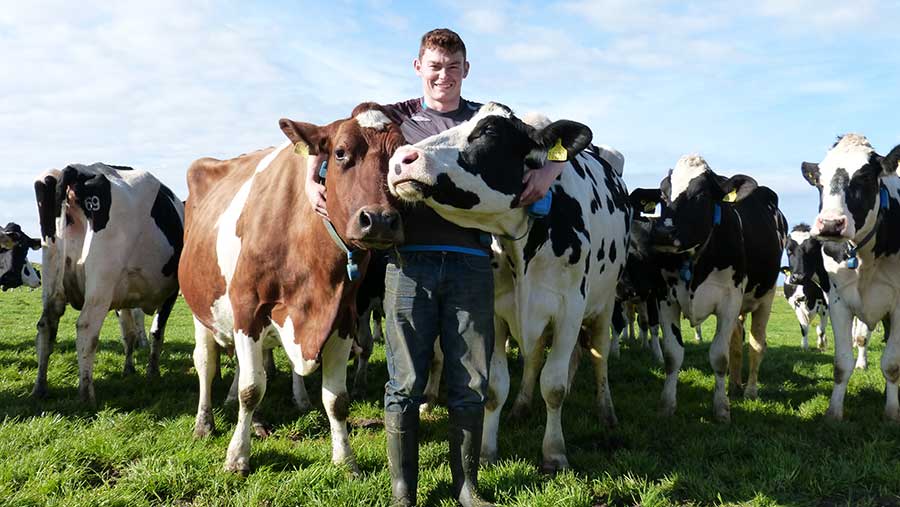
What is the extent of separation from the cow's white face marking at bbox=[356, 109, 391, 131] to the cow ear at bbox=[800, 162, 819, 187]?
4010 mm

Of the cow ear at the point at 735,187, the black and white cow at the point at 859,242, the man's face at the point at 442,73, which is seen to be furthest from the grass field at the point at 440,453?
the man's face at the point at 442,73

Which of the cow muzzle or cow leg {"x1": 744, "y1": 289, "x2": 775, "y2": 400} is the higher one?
the cow muzzle

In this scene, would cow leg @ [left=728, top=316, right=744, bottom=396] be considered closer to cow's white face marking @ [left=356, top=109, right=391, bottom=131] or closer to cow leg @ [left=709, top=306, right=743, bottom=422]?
cow leg @ [left=709, top=306, right=743, bottom=422]

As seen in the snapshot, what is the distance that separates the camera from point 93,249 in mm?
6703

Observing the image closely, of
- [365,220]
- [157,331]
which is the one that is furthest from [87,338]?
[365,220]

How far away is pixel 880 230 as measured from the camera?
5988 mm

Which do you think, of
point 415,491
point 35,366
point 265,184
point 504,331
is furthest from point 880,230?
point 35,366

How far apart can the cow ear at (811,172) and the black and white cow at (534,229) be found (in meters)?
1.60

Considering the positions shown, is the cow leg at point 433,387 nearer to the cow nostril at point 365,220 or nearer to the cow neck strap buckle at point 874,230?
the cow nostril at point 365,220

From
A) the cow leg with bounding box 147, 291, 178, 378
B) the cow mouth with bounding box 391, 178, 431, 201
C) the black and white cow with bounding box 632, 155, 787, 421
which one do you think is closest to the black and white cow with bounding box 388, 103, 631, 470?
the cow mouth with bounding box 391, 178, 431, 201

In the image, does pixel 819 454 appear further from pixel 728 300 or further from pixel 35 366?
pixel 35 366

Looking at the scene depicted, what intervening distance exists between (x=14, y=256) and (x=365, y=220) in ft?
44.6

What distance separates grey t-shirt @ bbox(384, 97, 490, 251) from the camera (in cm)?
368

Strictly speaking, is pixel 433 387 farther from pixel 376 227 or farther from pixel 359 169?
pixel 376 227
